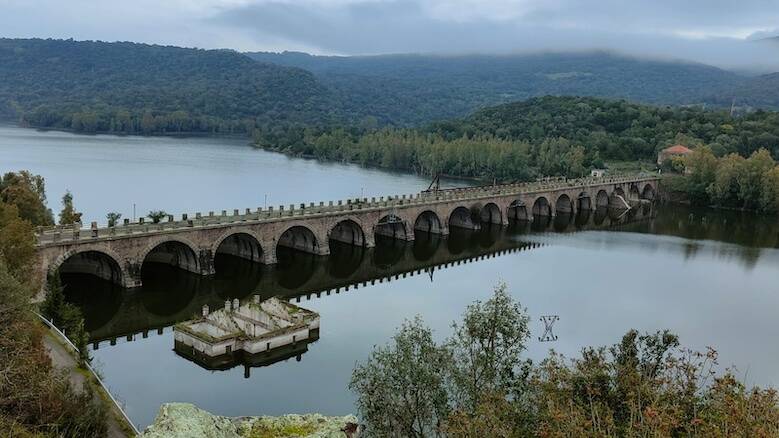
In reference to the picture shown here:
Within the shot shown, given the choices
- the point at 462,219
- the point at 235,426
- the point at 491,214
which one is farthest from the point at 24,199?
the point at 491,214

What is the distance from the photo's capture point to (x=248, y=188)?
9519cm

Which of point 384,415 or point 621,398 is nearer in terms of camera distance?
point 621,398

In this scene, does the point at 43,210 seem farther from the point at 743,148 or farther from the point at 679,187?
the point at 743,148

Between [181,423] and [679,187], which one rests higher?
[181,423]

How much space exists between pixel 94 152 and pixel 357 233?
9412 centimetres

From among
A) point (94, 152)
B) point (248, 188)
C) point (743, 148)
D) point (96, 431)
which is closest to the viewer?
point (96, 431)

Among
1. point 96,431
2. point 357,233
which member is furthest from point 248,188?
point 96,431

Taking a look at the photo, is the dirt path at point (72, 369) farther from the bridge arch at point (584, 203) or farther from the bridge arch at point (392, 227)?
the bridge arch at point (584, 203)

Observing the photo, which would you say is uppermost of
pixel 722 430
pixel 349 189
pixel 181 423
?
pixel 181 423

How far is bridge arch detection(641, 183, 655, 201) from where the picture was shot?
10381 centimetres

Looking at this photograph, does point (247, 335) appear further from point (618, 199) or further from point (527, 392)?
point (618, 199)

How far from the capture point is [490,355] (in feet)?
63.4

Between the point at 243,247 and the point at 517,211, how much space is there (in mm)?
40953

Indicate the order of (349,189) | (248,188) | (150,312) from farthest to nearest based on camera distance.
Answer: (349,189) → (248,188) → (150,312)
